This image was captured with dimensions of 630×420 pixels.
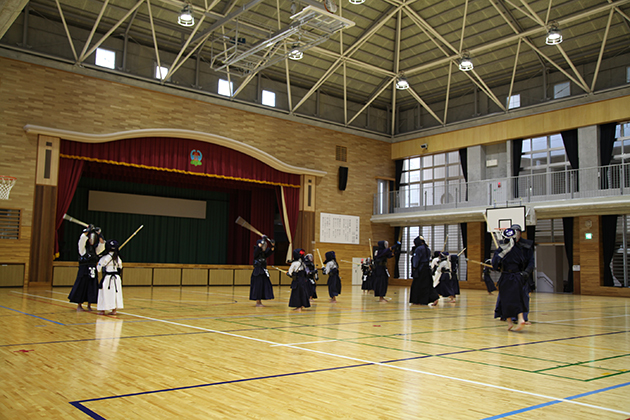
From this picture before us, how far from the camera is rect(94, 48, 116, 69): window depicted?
22031mm

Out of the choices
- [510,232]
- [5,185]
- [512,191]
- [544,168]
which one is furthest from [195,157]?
[544,168]

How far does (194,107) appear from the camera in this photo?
23797 mm

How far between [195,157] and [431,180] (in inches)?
558

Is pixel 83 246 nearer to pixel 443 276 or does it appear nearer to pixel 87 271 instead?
pixel 87 271

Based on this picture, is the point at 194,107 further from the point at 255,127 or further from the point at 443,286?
the point at 443,286

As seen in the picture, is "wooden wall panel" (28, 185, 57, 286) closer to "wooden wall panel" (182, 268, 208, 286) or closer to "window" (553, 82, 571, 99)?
"wooden wall panel" (182, 268, 208, 286)

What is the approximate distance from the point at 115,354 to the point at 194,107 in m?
19.0

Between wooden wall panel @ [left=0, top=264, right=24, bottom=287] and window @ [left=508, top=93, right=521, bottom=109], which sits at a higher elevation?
window @ [left=508, top=93, right=521, bottom=109]

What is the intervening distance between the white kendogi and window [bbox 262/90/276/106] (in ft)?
56.5

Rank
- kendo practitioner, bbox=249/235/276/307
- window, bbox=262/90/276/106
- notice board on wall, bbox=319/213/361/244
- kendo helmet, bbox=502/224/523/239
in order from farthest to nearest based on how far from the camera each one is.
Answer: notice board on wall, bbox=319/213/361/244 → window, bbox=262/90/276/106 → kendo practitioner, bbox=249/235/276/307 → kendo helmet, bbox=502/224/523/239

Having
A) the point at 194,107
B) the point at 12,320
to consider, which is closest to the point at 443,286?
the point at 12,320

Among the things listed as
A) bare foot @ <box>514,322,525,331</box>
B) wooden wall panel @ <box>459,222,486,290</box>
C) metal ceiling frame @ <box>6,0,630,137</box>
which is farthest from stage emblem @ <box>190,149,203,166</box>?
bare foot @ <box>514,322,525,331</box>

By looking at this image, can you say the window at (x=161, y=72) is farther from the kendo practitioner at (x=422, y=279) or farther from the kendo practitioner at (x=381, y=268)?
the kendo practitioner at (x=422, y=279)

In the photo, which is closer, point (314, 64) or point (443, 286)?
point (443, 286)
